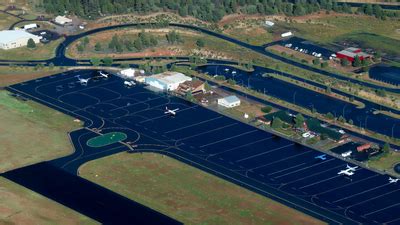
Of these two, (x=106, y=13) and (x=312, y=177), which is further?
(x=106, y=13)

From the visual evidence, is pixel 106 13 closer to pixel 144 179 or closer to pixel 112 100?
pixel 112 100

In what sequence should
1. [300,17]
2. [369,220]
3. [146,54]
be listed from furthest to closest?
[300,17], [146,54], [369,220]

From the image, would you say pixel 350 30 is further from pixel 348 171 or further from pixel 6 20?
pixel 6 20

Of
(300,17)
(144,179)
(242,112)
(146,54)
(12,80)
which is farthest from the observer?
(300,17)

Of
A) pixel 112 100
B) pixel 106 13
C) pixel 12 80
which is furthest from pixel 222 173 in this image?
pixel 106 13

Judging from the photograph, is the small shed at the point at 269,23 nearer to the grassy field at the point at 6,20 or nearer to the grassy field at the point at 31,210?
the grassy field at the point at 6,20

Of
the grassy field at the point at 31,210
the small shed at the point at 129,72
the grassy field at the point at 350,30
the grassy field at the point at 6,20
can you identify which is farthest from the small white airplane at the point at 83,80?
the grassy field at the point at 350,30
